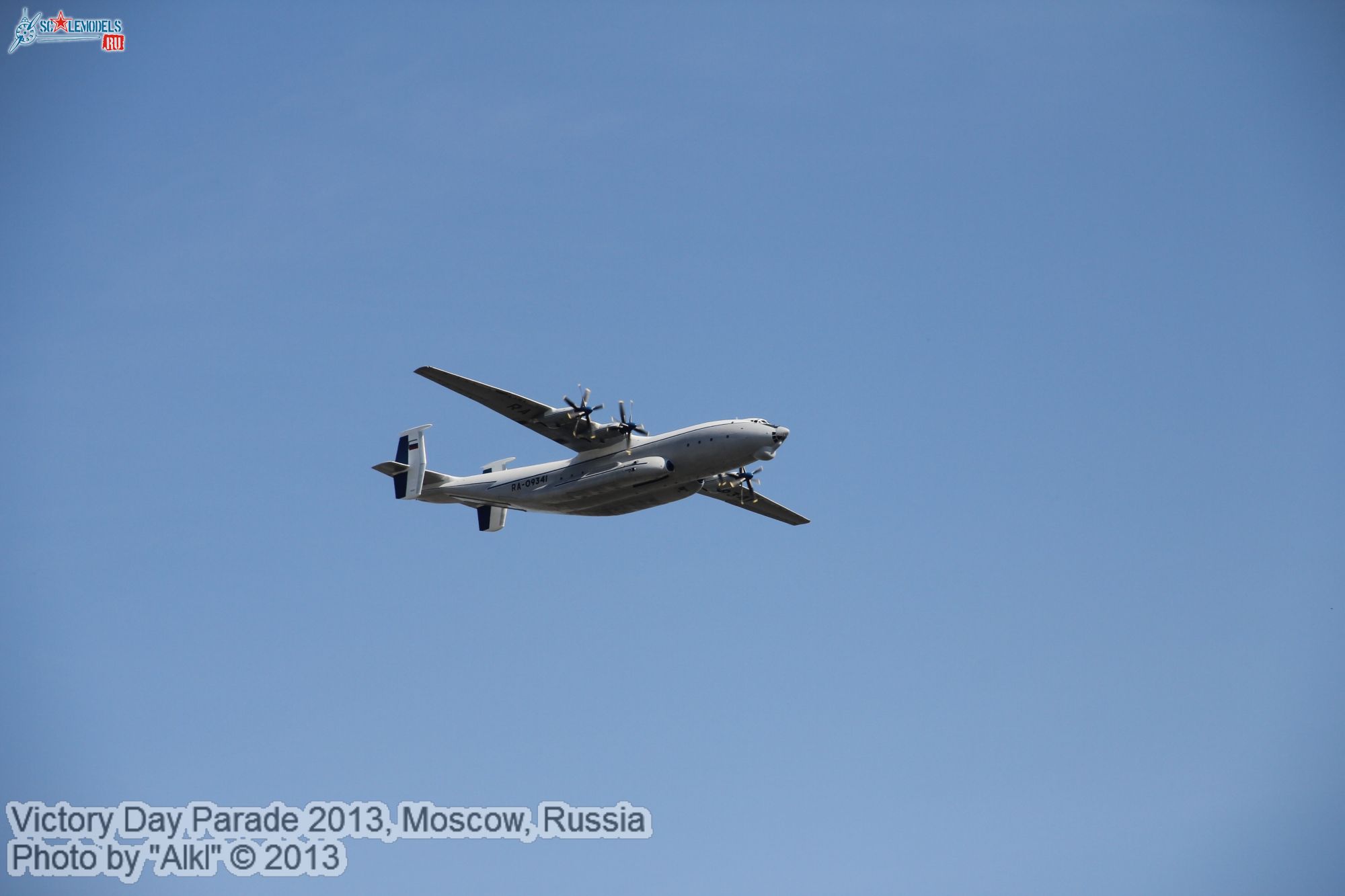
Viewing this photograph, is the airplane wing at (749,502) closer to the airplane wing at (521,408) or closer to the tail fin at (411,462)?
the airplane wing at (521,408)

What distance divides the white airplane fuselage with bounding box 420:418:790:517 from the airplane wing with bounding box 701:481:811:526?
4.38 metres

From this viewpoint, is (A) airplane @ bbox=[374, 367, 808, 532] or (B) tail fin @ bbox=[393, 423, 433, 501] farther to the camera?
(B) tail fin @ bbox=[393, 423, 433, 501]

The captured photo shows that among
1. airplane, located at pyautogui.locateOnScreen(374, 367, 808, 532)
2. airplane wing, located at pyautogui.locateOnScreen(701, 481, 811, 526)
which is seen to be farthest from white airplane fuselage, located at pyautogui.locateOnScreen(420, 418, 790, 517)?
airplane wing, located at pyautogui.locateOnScreen(701, 481, 811, 526)

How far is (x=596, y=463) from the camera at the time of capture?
51688 millimetres

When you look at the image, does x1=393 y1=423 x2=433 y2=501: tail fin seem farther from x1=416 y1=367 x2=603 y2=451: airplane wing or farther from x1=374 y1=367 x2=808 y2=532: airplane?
x1=416 y1=367 x2=603 y2=451: airplane wing

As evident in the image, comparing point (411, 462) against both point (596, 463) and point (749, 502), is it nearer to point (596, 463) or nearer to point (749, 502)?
point (596, 463)

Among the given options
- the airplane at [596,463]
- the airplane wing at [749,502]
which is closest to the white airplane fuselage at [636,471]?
the airplane at [596,463]

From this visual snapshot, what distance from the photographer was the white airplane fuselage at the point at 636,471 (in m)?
50.1

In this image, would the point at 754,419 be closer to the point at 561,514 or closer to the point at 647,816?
the point at 561,514

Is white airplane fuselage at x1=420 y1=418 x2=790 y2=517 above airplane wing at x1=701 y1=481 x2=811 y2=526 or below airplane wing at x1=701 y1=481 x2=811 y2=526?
below

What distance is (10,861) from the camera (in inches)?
1804

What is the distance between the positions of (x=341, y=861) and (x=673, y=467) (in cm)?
1862

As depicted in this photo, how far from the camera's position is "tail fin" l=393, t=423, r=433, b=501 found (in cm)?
5609

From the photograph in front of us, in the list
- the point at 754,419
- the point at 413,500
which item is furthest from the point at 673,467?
the point at 413,500
